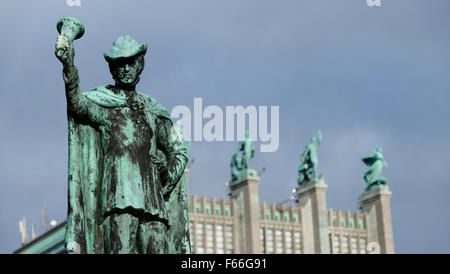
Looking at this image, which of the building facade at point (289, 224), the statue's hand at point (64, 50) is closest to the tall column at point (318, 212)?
the building facade at point (289, 224)

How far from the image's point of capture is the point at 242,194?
8256cm

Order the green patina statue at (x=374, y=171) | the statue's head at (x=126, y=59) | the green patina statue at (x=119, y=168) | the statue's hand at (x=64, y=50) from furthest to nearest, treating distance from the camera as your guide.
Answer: the green patina statue at (x=374, y=171), the statue's head at (x=126, y=59), the green patina statue at (x=119, y=168), the statue's hand at (x=64, y=50)

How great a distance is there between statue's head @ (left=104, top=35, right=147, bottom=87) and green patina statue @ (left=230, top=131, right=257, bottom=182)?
70.0 m

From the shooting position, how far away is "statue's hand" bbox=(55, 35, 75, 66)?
10336 mm

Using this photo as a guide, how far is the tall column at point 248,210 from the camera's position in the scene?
81.6 meters

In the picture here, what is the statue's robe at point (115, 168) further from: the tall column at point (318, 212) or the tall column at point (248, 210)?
the tall column at point (318, 212)

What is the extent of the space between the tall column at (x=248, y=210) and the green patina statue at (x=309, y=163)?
10.5 feet

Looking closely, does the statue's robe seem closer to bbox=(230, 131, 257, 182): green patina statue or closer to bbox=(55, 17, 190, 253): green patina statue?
bbox=(55, 17, 190, 253): green patina statue

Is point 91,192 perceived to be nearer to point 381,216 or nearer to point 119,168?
point 119,168

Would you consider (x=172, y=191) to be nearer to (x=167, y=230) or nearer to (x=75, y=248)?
(x=167, y=230)

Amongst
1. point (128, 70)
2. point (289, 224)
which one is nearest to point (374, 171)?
point (289, 224)

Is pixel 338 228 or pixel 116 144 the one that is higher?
pixel 338 228
